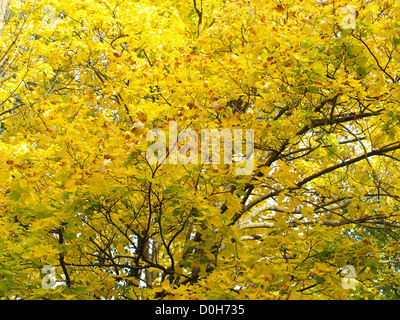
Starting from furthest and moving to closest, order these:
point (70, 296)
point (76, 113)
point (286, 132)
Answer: point (76, 113), point (286, 132), point (70, 296)

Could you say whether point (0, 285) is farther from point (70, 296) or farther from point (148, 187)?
point (148, 187)

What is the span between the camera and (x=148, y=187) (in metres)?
4.12

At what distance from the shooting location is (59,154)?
4.16 metres

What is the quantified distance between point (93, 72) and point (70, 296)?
4959 millimetres

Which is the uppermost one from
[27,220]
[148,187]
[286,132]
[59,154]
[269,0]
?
[269,0]

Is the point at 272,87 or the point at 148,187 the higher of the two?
the point at 272,87

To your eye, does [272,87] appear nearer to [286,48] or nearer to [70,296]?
[286,48]

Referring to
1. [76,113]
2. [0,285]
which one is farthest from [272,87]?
[0,285]

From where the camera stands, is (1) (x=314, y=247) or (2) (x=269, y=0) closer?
(1) (x=314, y=247)

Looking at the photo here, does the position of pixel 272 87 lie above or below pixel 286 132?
above

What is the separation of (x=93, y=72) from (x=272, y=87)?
175 inches
